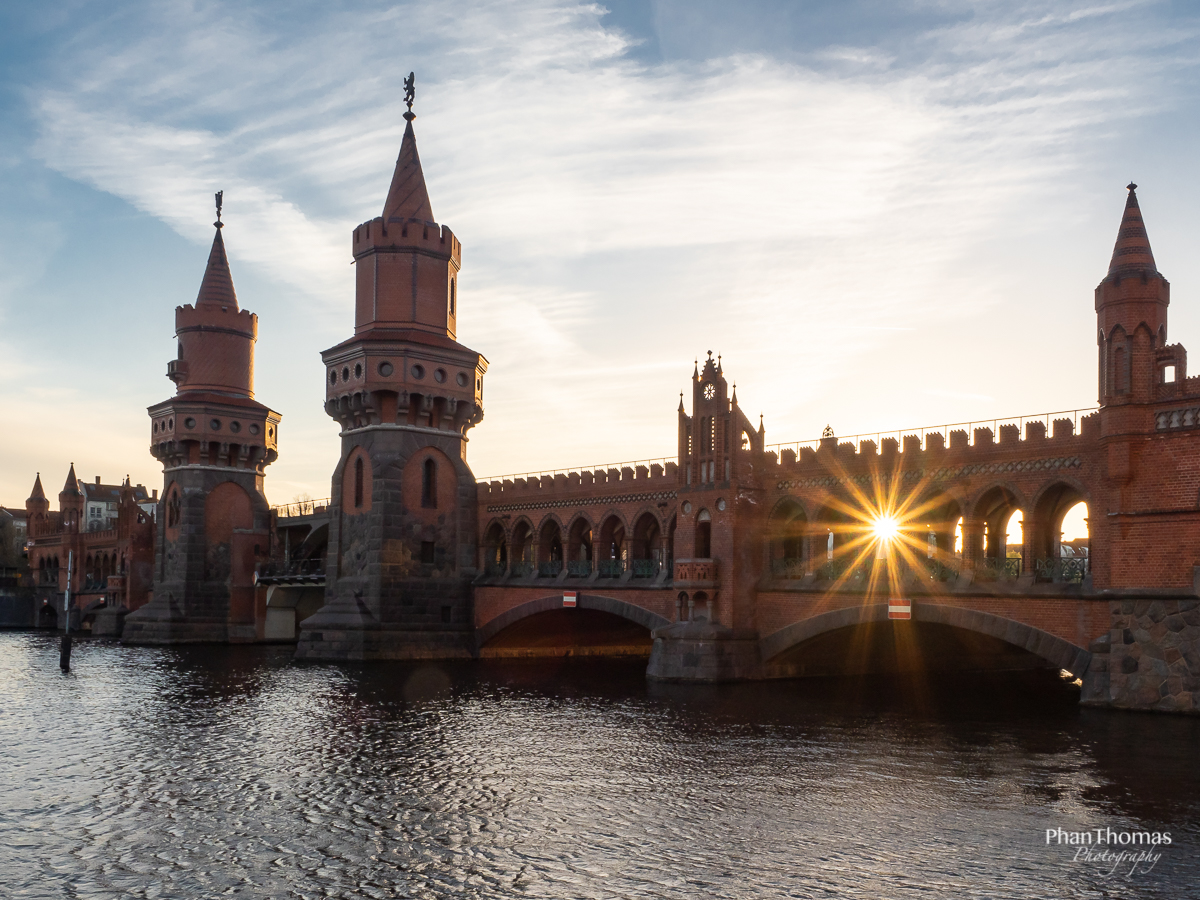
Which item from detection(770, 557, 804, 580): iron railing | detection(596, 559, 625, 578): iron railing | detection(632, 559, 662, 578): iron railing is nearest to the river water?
detection(770, 557, 804, 580): iron railing

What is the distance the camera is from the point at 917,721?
98.8ft

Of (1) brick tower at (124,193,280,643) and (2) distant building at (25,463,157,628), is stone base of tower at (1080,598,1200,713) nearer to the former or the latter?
(1) brick tower at (124,193,280,643)

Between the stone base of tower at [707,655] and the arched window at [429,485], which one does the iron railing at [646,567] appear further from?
the arched window at [429,485]

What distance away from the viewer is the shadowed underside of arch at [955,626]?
30281 millimetres

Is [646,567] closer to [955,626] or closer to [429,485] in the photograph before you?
A: [429,485]

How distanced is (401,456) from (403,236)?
11172mm

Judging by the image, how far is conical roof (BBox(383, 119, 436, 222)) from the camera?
54812 millimetres

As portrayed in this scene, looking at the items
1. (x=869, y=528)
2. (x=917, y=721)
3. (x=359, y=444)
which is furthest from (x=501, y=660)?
(x=917, y=721)

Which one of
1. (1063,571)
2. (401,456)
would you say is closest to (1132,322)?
(1063,571)

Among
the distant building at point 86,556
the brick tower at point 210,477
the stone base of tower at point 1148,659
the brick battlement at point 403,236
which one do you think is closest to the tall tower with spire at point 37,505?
the distant building at point 86,556

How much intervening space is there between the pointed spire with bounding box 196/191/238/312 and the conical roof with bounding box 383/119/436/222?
16833mm

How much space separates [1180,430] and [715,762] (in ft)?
51.6

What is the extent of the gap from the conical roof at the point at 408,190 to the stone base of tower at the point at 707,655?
86.8 ft

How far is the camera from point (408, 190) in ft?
181
